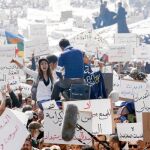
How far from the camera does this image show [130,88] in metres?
8.75

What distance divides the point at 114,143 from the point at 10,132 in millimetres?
1137

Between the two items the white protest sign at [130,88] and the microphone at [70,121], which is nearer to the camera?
the microphone at [70,121]

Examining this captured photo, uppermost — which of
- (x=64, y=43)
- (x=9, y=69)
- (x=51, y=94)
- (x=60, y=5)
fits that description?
(x=64, y=43)

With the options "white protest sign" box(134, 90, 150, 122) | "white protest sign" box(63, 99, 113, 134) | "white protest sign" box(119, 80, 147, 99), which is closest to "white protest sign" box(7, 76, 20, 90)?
"white protest sign" box(119, 80, 147, 99)

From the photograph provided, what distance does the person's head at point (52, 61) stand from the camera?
9211mm

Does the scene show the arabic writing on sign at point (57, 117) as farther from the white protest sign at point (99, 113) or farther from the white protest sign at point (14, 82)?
the white protest sign at point (14, 82)

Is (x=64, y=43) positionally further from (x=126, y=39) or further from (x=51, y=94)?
(x=126, y=39)

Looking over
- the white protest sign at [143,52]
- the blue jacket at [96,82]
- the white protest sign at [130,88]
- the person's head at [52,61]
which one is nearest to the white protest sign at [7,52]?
the person's head at [52,61]

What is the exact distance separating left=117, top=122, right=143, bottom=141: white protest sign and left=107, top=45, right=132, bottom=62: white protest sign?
8478 mm

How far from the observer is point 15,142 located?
234 inches

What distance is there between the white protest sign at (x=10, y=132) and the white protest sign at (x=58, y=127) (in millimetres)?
655

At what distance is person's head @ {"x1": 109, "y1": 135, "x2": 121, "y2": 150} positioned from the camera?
21.9 feet


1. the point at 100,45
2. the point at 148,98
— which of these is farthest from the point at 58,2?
the point at 148,98

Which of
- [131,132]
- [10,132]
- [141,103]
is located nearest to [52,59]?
[141,103]
